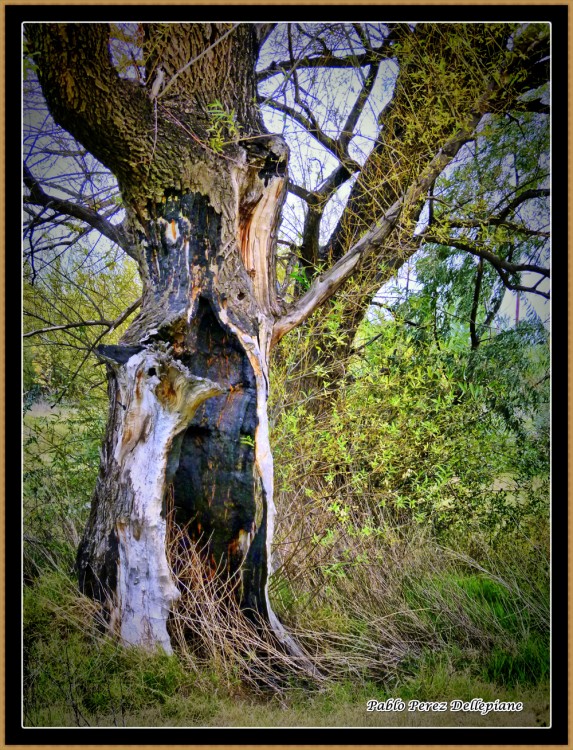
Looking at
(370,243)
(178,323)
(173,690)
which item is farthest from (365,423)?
(173,690)

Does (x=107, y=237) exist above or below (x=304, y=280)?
above

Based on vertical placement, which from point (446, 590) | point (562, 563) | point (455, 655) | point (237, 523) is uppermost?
point (237, 523)

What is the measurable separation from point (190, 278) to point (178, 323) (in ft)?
0.75

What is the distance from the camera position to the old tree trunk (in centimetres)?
302

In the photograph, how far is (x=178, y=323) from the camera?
10.3 ft

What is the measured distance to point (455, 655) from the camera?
11.1 ft

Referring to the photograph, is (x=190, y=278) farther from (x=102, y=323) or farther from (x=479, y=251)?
(x=479, y=251)

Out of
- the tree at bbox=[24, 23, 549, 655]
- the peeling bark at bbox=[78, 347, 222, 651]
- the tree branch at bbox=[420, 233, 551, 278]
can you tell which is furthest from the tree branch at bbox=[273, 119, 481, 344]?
the peeling bark at bbox=[78, 347, 222, 651]

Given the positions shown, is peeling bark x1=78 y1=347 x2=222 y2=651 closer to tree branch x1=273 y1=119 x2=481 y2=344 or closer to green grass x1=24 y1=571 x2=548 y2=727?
green grass x1=24 y1=571 x2=548 y2=727

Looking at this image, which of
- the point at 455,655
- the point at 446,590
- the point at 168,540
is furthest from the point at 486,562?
the point at 168,540

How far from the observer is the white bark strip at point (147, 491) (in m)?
3.00

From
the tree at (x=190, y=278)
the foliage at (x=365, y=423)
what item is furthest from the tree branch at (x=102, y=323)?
the tree at (x=190, y=278)

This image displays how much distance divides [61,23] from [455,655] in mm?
3548

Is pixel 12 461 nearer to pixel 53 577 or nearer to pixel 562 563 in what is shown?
pixel 53 577
